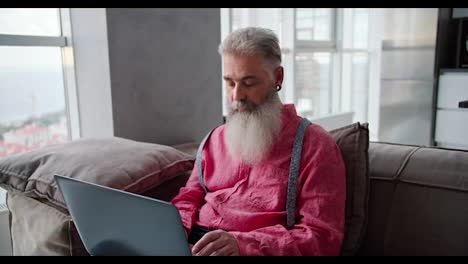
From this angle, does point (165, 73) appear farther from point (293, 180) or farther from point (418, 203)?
point (418, 203)

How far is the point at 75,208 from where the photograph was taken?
1.02 m

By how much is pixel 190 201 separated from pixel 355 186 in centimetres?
50

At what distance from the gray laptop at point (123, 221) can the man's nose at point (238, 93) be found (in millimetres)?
486

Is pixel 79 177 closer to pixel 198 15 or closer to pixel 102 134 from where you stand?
pixel 102 134

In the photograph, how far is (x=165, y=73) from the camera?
6.64ft

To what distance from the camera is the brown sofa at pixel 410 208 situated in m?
1.10

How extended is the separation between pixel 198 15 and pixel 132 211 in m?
1.50

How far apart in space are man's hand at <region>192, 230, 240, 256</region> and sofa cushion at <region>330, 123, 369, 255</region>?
33 centimetres

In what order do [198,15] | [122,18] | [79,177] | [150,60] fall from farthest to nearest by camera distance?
[198,15] < [150,60] < [122,18] < [79,177]

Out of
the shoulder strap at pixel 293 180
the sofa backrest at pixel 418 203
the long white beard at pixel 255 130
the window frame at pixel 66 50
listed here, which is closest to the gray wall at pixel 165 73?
the window frame at pixel 66 50

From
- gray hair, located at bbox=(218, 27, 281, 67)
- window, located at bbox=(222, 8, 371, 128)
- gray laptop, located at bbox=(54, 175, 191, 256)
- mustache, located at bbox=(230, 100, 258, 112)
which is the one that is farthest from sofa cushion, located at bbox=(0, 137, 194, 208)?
window, located at bbox=(222, 8, 371, 128)

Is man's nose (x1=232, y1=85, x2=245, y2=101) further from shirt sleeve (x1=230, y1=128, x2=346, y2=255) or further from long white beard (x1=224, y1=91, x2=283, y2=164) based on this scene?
shirt sleeve (x1=230, y1=128, x2=346, y2=255)

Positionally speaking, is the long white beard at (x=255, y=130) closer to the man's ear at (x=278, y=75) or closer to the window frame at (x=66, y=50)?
the man's ear at (x=278, y=75)
